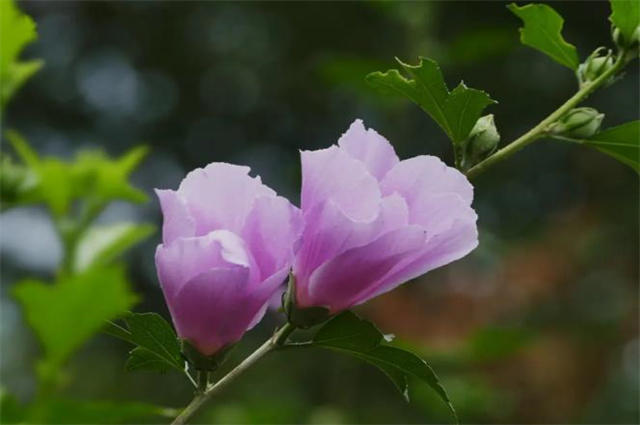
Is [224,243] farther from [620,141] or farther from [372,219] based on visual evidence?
[620,141]

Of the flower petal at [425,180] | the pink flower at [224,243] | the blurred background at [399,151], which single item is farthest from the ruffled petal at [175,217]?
the blurred background at [399,151]

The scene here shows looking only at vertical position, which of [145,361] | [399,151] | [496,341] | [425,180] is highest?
[425,180]

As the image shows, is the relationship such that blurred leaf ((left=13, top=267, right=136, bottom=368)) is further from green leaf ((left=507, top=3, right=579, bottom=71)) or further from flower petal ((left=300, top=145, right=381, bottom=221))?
green leaf ((left=507, top=3, right=579, bottom=71))

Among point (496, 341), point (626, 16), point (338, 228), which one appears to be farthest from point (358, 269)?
point (496, 341)

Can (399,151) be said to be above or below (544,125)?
below

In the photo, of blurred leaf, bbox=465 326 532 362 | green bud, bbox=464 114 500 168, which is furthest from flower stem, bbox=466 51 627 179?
blurred leaf, bbox=465 326 532 362

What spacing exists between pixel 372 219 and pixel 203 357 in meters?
0.13

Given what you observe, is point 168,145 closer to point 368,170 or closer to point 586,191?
point 586,191

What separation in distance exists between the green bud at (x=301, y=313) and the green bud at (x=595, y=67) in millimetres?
222

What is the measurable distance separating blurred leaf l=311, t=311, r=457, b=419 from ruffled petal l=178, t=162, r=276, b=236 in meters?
0.09

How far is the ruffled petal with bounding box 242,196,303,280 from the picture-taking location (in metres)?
0.54

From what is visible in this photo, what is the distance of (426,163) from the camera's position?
1.85ft

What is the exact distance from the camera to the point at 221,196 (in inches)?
21.7

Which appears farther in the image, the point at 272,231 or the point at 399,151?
the point at 399,151
